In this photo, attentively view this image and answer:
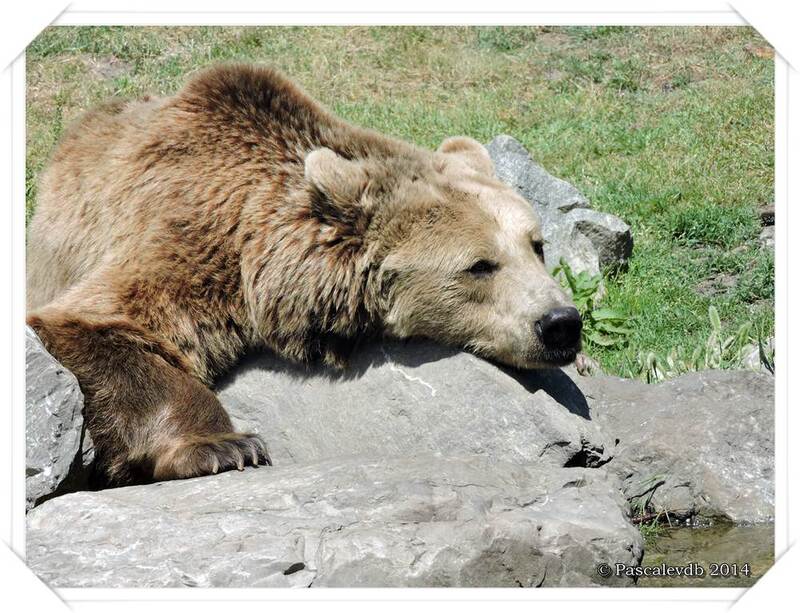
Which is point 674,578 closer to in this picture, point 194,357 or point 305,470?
point 305,470

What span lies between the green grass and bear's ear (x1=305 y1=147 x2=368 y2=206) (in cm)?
369

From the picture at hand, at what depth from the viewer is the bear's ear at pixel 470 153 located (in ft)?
20.5

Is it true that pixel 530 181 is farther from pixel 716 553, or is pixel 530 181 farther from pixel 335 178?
pixel 716 553

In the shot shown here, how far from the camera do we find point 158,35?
9.84 m

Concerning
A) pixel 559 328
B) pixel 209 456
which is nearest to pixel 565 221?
pixel 559 328

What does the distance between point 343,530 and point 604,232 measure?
180 inches

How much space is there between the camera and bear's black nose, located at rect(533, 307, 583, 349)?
5152 millimetres

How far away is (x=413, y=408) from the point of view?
5379mm

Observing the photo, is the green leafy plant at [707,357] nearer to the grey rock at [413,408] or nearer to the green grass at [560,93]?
the grey rock at [413,408]

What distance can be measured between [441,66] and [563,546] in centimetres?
681

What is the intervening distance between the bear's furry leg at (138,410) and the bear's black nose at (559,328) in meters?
1.44

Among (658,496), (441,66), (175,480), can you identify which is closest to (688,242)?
(441,66)

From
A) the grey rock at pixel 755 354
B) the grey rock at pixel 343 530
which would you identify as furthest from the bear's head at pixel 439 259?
the grey rock at pixel 755 354

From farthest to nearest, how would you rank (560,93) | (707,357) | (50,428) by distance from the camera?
1. (560,93)
2. (707,357)
3. (50,428)
